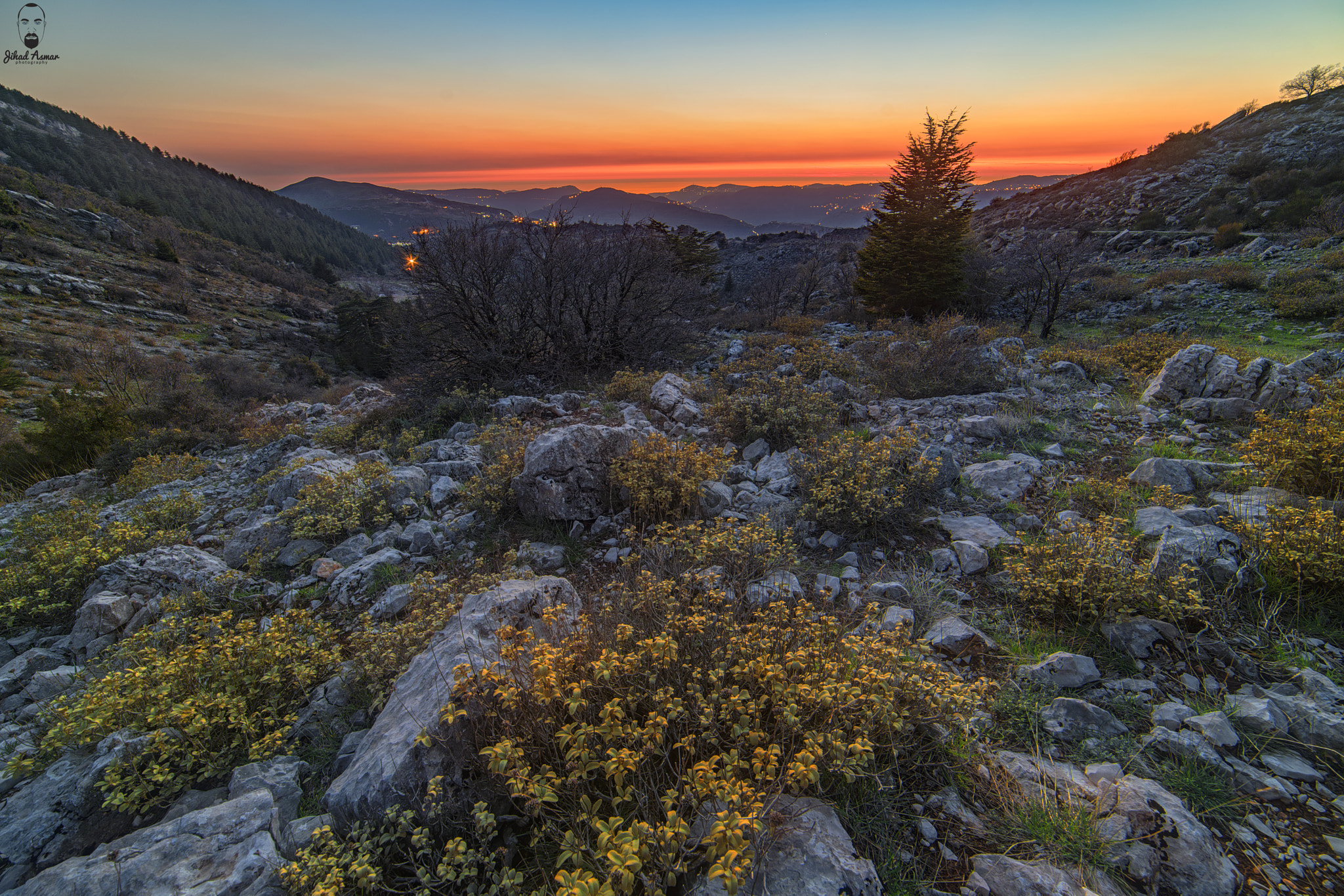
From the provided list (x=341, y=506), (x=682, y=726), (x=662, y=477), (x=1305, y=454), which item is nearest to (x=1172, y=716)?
(x=682, y=726)

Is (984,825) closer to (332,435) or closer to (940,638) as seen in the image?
(940,638)

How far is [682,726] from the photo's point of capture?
7.74 ft

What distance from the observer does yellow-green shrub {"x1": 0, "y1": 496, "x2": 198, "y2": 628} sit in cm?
445

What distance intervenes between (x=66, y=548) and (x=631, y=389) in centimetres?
760

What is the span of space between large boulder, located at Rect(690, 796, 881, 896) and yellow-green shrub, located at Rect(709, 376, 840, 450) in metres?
4.97

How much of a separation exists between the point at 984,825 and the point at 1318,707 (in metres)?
1.94

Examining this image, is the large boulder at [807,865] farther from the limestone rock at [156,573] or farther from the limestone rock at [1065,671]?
the limestone rock at [156,573]

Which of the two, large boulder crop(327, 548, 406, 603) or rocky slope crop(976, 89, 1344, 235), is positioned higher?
rocky slope crop(976, 89, 1344, 235)

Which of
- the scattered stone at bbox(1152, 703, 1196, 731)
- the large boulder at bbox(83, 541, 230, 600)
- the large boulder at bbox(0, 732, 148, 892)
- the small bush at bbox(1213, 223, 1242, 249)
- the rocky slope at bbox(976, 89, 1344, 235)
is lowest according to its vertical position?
the large boulder at bbox(83, 541, 230, 600)

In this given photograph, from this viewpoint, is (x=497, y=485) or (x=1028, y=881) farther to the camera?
(x=497, y=485)

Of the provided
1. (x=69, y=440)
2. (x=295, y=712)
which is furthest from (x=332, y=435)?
(x=295, y=712)

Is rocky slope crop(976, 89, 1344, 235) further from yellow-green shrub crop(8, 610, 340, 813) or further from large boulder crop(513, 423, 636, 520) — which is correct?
yellow-green shrub crop(8, 610, 340, 813)

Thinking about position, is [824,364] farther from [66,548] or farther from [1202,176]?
[1202,176]

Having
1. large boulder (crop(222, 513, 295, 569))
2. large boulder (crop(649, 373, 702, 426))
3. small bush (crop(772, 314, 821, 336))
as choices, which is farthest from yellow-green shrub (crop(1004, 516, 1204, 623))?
small bush (crop(772, 314, 821, 336))
